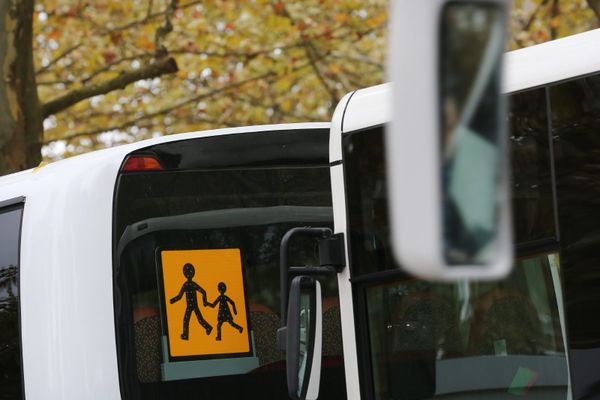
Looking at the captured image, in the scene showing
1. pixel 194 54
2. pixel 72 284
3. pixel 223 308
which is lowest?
pixel 223 308

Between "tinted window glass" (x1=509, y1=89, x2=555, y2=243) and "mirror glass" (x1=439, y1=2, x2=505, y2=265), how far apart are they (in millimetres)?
2164

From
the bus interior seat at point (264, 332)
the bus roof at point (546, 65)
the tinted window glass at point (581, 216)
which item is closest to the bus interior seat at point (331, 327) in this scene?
the bus interior seat at point (264, 332)

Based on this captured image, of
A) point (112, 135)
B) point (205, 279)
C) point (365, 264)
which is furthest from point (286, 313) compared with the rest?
point (112, 135)

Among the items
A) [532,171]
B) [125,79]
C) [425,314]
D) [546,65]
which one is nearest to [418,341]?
[425,314]

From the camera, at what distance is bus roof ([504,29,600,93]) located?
11.7ft

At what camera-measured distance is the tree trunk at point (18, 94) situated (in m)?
9.87

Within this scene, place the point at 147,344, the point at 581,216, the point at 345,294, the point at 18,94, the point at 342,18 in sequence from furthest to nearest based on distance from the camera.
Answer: the point at 342,18 → the point at 18,94 → the point at 147,344 → the point at 345,294 → the point at 581,216

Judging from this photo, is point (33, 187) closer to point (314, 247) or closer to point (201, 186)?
point (201, 186)

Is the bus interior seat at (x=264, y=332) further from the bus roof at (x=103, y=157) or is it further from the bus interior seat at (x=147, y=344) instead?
the bus roof at (x=103, y=157)

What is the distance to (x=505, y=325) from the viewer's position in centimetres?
374

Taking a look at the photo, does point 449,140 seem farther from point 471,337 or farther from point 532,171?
point 471,337

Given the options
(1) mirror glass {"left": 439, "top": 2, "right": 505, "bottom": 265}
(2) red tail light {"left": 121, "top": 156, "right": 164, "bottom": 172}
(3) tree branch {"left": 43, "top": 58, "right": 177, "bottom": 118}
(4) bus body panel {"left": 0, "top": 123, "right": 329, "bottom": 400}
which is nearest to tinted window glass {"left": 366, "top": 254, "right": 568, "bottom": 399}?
(4) bus body panel {"left": 0, "top": 123, "right": 329, "bottom": 400}

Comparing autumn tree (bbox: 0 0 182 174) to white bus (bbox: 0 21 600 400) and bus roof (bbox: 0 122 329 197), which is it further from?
bus roof (bbox: 0 122 329 197)

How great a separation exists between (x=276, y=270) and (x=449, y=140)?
3.92 meters
